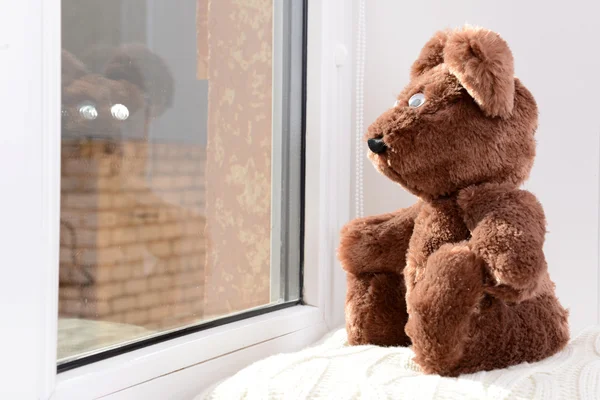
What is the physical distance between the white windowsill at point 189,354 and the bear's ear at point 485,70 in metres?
Answer: 0.54

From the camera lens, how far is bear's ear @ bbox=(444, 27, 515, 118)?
729 mm

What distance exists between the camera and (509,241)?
26.2 inches

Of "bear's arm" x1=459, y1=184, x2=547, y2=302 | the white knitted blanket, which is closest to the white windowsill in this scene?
the white knitted blanket

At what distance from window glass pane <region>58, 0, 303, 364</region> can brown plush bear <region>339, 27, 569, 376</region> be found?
1.17 feet

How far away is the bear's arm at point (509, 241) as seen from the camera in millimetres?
651

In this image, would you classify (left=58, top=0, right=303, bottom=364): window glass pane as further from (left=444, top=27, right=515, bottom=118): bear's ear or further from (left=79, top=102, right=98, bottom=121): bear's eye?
(left=444, top=27, right=515, bottom=118): bear's ear

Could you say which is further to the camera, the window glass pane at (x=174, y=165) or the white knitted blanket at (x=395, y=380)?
the window glass pane at (x=174, y=165)

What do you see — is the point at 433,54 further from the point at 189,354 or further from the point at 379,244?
the point at 189,354

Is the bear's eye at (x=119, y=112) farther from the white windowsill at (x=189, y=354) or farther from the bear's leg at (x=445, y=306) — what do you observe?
the bear's leg at (x=445, y=306)

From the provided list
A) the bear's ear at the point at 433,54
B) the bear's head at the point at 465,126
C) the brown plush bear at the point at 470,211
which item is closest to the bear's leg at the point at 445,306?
the brown plush bear at the point at 470,211

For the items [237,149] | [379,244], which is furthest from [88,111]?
[379,244]

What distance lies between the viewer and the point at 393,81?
46.6 inches

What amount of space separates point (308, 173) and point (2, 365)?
28.5 inches

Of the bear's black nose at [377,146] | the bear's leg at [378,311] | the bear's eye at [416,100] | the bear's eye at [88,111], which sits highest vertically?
the bear's eye at [416,100]
